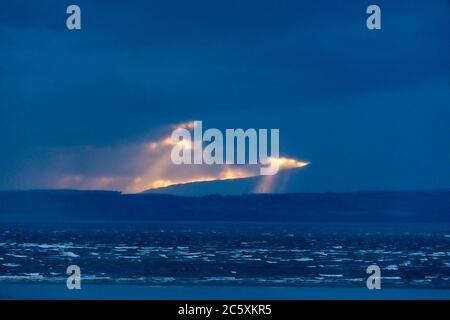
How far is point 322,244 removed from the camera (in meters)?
37.3

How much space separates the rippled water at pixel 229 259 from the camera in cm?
2505

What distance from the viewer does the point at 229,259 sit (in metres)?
30.3

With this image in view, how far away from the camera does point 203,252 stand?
33.3 metres

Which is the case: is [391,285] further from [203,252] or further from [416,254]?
[203,252]

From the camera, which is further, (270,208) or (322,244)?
(270,208)

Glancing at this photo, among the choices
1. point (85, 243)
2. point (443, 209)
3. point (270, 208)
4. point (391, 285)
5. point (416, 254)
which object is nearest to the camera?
point (391, 285)

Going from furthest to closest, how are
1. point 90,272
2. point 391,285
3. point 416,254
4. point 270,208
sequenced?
1. point 270,208
2. point 416,254
3. point 90,272
4. point 391,285

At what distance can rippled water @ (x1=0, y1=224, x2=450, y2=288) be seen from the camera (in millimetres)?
25047
